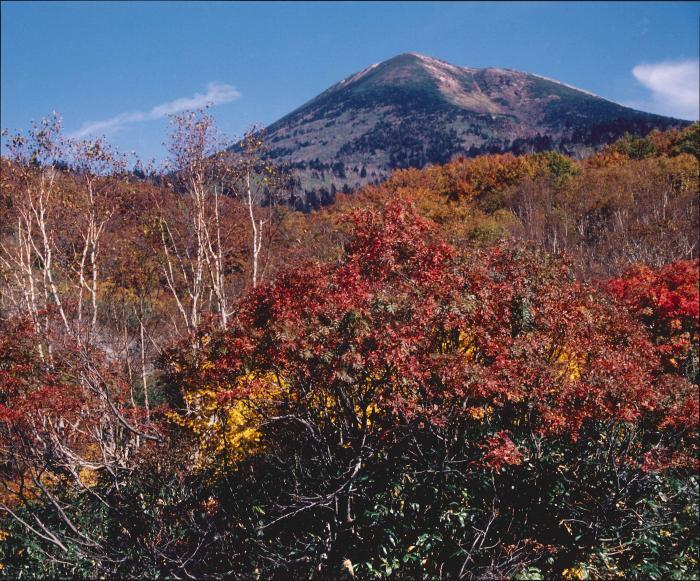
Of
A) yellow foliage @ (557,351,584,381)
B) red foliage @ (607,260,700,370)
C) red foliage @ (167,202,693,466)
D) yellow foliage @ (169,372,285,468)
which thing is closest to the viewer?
red foliage @ (167,202,693,466)

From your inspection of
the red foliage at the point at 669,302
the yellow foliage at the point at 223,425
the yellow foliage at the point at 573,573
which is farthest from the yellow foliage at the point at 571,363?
the yellow foliage at the point at 223,425

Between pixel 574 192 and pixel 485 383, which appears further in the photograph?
pixel 574 192

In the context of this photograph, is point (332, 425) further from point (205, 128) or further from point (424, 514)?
point (205, 128)

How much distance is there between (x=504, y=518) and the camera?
7.88 meters

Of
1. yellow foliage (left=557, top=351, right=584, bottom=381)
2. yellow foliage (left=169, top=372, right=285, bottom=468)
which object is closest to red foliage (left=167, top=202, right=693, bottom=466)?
yellow foliage (left=557, top=351, right=584, bottom=381)

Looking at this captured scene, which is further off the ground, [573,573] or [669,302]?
[669,302]

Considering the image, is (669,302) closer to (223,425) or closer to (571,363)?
(571,363)

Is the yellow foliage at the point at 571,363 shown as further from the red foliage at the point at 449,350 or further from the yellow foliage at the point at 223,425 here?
the yellow foliage at the point at 223,425

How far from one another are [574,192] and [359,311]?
43477 millimetres

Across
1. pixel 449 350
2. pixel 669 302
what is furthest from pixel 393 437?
pixel 669 302

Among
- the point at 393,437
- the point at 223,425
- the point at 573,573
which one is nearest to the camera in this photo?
the point at 573,573

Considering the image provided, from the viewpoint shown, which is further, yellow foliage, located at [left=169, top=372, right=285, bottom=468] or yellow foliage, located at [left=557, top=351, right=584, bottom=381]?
yellow foliage, located at [left=169, top=372, right=285, bottom=468]

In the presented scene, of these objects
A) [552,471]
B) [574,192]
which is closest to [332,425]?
[552,471]

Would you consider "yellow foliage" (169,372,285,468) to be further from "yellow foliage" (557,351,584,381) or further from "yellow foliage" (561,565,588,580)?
"yellow foliage" (561,565,588,580)
